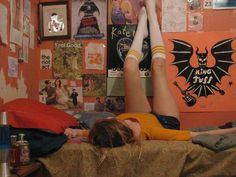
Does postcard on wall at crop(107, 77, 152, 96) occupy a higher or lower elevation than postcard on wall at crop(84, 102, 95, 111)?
higher

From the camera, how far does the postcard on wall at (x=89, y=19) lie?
2.09 meters

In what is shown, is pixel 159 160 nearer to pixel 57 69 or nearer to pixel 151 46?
pixel 151 46

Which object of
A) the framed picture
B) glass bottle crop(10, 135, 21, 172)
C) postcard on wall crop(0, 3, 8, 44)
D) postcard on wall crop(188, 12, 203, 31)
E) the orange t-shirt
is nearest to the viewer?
glass bottle crop(10, 135, 21, 172)

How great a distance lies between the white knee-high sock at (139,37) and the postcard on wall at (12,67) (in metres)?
0.65

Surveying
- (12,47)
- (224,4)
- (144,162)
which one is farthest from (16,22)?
(224,4)

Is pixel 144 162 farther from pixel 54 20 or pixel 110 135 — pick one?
pixel 54 20

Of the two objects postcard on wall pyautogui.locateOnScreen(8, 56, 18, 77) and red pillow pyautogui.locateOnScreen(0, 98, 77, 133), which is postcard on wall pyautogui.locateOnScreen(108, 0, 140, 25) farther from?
red pillow pyautogui.locateOnScreen(0, 98, 77, 133)

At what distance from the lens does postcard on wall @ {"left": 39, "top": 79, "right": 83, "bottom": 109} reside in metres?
2.11

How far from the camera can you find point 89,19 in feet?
6.91

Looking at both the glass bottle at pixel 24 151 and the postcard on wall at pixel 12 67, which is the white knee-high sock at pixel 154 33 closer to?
the postcard on wall at pixel 12 67

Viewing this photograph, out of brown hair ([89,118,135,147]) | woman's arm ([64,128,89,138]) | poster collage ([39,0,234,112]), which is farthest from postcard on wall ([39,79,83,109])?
brown hair ([89,118,135,147])

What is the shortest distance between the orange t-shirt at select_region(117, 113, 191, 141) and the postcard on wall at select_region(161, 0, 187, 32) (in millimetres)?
594

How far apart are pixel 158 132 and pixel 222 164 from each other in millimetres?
319

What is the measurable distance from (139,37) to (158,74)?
0.26m
